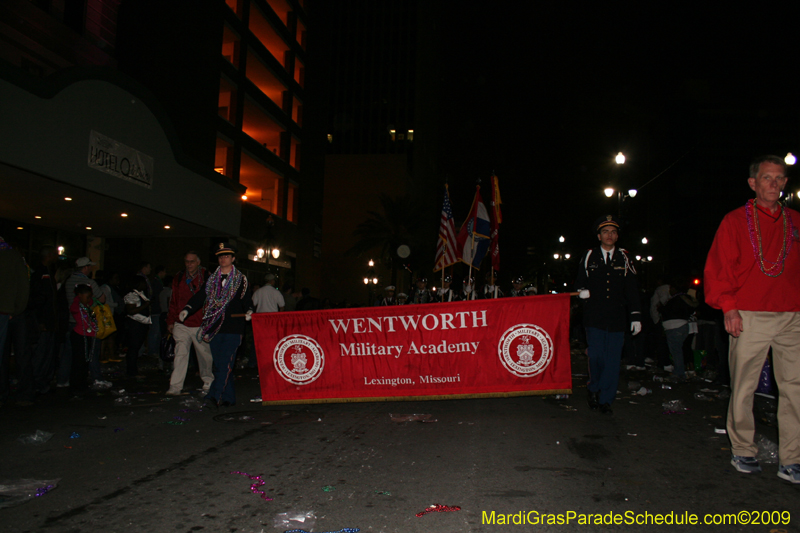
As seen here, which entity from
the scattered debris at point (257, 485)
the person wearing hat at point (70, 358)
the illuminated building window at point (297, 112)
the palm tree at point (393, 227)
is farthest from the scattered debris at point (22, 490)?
the palm tree at point (393, 227)

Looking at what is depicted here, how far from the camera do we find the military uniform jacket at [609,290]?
20.6 ft

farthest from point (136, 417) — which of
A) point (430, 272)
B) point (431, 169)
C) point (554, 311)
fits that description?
point (431, 169)

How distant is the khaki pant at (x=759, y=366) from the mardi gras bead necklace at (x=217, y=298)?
17.8ft

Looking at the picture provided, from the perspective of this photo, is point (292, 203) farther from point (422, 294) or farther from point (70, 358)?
point (70, 358)

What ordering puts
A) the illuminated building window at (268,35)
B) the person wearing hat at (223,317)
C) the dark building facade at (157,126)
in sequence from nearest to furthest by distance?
1. the person wearing hat at (223,317)
2. the dark building facade at (157,126)
3. the illuminated building window at (268,35)

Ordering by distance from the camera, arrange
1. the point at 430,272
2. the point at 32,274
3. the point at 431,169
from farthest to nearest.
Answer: the point at 431,169, the point at 430,272, the point at 32,274

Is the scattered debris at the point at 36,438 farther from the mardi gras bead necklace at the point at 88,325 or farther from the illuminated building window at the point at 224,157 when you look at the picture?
the illuminated building window at the point at 224,157

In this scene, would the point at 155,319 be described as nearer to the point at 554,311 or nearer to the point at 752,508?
the point at 554,311

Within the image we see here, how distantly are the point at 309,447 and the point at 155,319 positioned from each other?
8.26 meters

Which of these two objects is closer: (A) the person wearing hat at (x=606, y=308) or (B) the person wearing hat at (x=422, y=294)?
(A) the person wearing hat at (x=606, y=308)

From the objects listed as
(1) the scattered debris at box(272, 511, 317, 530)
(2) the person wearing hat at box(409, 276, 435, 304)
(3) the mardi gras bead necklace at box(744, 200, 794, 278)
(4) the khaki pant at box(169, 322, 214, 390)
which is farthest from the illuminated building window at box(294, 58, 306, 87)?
(1) the scattered debris at box(272, 511, 317, 530)

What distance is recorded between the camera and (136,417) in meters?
5.97

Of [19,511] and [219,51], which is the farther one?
[219,51]

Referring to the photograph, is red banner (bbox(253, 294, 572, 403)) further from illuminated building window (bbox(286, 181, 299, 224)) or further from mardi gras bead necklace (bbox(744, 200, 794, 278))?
illuminated building window (bbox(286, 181, 299, 224))
